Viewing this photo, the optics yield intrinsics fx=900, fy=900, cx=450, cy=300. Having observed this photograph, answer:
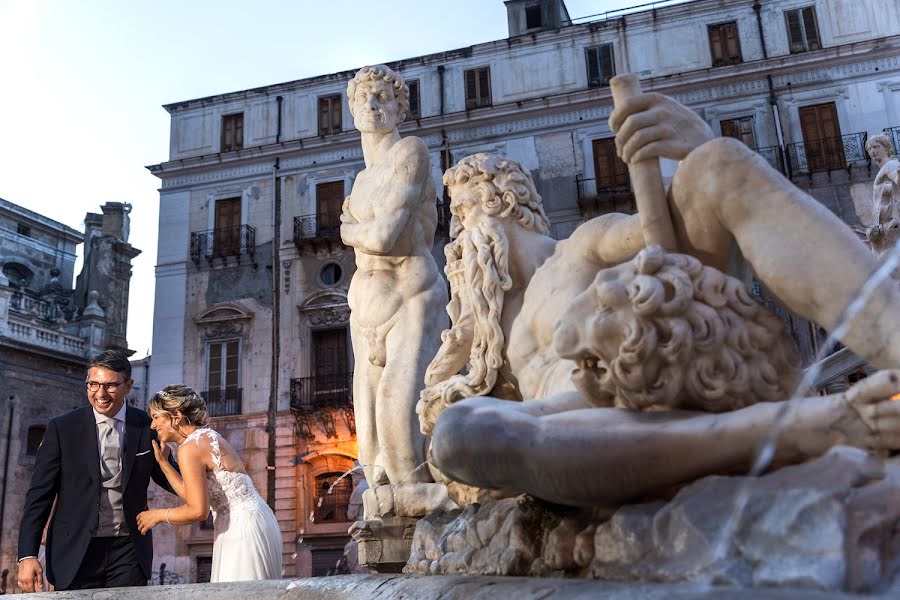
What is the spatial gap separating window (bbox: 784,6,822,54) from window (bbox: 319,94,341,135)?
Answer: 11.5m

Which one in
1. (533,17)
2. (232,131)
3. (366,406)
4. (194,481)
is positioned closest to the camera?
(194,481)

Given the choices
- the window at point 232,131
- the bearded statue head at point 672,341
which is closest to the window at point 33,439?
the window at point 232,131

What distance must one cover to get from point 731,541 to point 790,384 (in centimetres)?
52

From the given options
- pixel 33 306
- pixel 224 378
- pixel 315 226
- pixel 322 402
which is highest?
pixel 315 226

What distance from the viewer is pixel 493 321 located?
2934 millimetres

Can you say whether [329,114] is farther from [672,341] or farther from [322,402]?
[672,341]

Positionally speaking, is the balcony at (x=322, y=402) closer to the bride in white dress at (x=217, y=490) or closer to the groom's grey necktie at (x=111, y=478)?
the bride in white dress at (x=217, y=490)

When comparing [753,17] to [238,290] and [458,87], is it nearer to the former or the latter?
[458,87]

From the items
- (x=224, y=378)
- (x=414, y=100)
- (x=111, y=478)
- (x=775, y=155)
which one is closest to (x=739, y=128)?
(x=775, y=155)

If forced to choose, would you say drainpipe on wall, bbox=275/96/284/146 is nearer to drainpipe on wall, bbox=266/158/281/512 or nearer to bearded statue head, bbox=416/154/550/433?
drainpipe on wall, bbox=266/158/281/512

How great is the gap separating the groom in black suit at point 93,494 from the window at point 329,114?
67.4 feet

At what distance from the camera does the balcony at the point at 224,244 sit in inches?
931

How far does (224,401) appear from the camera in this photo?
22.3m

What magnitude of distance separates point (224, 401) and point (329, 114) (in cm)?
812
